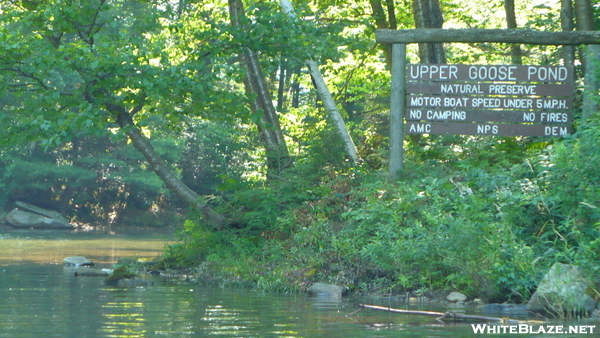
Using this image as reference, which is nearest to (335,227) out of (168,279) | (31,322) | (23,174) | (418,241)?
(418,241)

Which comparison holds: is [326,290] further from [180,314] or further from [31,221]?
[31,221]

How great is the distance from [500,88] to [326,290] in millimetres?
4886

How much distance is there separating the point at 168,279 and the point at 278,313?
18.5 feet

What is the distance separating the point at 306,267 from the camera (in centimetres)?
1225

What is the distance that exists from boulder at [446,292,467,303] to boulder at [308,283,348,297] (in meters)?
1.65

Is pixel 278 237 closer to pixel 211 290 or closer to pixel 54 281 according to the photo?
pixel 211 290

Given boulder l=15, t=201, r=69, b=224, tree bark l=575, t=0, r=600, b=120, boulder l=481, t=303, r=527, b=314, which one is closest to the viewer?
boulder l=481, t=303, r=527, b=314

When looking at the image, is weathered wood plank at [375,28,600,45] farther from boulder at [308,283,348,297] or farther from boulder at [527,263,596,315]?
boulder at [527,263,596,315]

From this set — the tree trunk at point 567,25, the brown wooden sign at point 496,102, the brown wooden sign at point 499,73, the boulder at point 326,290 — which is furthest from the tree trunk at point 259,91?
the tree trunk at point 567,25

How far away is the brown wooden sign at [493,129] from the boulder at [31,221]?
98.2ft

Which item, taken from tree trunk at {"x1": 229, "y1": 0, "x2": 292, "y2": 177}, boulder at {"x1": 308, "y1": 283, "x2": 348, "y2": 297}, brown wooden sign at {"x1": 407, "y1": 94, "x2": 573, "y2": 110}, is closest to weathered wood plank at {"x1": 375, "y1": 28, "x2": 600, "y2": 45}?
brown wooden sign at {"x1": 407, "y1": 94, "x2": 573, "y2": 110}

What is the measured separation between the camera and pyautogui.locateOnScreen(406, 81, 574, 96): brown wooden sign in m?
13.3

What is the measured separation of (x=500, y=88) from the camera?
1332 cm

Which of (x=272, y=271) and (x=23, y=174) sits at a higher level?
(x=23, y=174)
